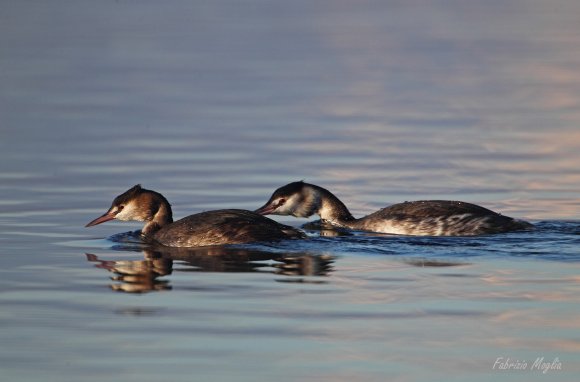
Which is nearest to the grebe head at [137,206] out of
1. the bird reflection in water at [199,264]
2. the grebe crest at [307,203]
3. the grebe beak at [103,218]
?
the grebe beak at [103,218]

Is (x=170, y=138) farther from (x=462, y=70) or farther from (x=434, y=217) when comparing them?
(x=462, y=70)

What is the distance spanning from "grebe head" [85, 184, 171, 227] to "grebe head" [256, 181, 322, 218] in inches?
45.0

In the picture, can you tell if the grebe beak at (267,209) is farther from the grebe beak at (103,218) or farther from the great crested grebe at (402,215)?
the grebe beak at (103,218)

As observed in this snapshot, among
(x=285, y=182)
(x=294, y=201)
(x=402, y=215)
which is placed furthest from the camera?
(x=285, y=182)

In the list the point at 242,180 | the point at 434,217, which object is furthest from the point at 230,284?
the point at 242,180

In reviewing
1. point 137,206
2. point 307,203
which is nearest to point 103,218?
point 137,206

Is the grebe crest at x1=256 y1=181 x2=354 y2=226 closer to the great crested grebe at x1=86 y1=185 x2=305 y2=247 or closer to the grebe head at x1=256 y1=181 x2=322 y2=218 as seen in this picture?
the grebe head at x1=256 y1=181 x2=322 y2=218

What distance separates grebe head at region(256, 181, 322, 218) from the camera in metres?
16.1

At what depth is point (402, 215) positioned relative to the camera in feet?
51.1

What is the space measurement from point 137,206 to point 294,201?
1.83 metres

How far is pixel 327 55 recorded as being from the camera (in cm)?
3216

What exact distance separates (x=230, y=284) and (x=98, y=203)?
4.47m

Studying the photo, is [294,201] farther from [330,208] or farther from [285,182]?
[285,182]

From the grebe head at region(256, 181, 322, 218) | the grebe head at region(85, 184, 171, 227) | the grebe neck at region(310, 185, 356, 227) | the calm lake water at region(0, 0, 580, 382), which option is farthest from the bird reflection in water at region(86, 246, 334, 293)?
the grebe neck at region(310, 185, 356, 227)
